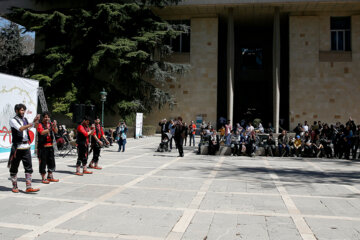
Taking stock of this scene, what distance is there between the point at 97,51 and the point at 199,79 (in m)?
11.3

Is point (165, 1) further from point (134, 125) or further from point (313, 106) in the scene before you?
point (313, 106)

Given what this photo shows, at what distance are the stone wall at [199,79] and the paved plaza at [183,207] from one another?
73.2ft

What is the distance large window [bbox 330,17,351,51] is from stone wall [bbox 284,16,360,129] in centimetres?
49

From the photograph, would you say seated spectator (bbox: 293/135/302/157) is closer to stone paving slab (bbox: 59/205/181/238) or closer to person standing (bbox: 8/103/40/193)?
stone paving slab (bbox: 59/205/181/238)

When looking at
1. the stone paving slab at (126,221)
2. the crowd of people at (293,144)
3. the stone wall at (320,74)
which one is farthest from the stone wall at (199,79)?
the stone paving slab at (126,221)

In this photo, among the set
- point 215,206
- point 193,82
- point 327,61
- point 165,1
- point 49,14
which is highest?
point 165,1

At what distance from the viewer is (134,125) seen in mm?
26594

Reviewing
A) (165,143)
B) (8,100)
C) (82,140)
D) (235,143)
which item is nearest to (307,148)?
(235,143)

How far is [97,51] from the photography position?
2486 cm

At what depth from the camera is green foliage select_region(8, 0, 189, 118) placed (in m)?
25.2

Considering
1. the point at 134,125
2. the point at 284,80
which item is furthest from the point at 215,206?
the point at 284,80

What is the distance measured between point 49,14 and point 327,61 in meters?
26.6

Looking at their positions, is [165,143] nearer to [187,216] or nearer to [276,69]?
[187,216]

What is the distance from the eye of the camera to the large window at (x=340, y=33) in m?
30.0
